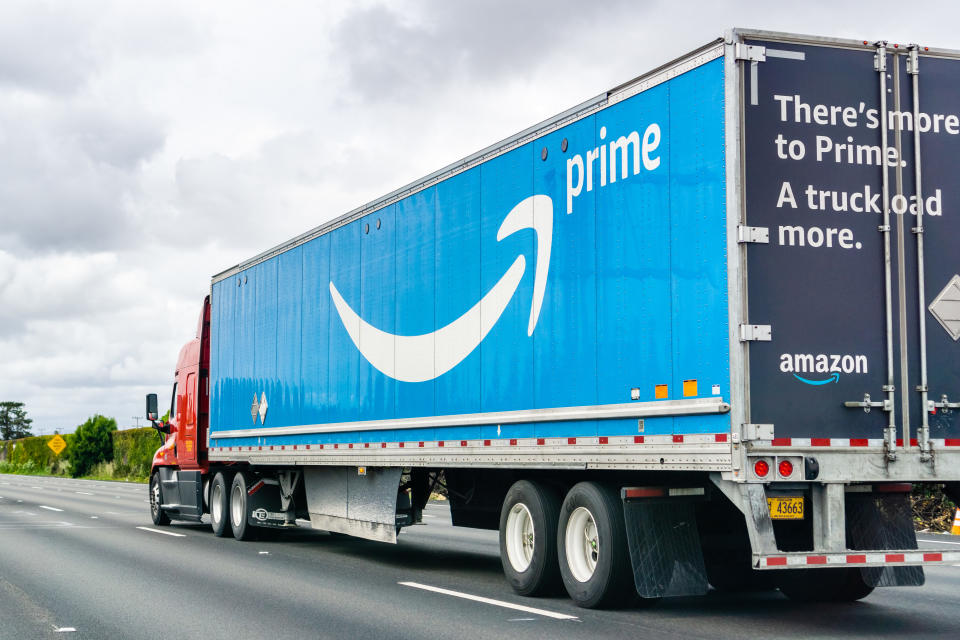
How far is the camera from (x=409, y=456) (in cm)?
1289

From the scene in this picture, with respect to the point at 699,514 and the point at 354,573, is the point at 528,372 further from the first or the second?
the point at 354,573

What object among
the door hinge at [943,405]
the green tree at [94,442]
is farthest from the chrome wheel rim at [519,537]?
the green tree at [94,442]

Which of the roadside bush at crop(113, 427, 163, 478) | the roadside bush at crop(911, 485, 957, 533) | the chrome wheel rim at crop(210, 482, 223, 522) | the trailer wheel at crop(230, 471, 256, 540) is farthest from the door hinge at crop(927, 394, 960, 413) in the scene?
the roadside bush at crop(113, 427, 163, 478)

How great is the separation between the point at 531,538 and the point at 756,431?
3.08 meters

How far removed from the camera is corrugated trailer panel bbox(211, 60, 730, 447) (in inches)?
343

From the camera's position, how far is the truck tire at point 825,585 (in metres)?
10.1

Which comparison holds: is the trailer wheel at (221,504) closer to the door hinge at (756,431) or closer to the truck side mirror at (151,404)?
the truck side mirror at (151,404)

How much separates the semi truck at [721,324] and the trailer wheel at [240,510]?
6689 millimetres

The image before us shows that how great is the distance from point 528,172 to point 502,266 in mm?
990

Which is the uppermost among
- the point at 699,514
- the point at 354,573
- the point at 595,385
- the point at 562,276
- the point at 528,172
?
the point at 528,172

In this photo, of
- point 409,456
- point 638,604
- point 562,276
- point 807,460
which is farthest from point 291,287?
point 807,460

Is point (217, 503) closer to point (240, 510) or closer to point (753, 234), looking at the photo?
point (240, 510)

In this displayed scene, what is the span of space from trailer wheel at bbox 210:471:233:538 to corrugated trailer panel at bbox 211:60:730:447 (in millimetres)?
2732

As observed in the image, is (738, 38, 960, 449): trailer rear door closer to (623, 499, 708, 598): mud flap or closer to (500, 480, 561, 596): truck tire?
(623, 499, 708, 598): mud flap
